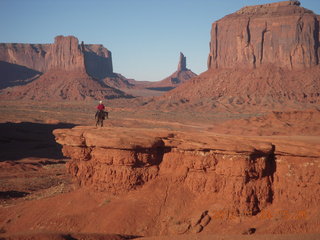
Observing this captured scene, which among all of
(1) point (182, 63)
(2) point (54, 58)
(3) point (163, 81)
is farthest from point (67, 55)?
(1) point (182, 63)

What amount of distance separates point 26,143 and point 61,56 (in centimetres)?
Result: 8707

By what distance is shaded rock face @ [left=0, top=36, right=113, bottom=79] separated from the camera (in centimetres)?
12006

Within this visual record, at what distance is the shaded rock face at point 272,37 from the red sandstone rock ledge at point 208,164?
71564 mm

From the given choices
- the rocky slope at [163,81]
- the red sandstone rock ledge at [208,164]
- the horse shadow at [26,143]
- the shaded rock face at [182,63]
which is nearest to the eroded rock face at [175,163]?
the red sandstone rock ledge at [208,164]

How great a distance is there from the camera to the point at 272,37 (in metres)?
81.6

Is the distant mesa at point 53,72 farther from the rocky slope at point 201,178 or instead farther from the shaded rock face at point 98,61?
the rocky slope at point 201,178

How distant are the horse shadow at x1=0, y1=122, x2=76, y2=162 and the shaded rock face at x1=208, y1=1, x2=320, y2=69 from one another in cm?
4903

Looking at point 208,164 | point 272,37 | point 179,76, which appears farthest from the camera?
point 179,76

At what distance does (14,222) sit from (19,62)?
511 ft

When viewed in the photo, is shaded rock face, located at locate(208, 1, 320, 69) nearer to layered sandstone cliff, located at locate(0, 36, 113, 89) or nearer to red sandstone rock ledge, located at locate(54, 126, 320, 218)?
layered sandstone cliff, located at locate(0, 36, 113, 89)

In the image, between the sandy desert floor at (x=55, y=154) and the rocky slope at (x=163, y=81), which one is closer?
the sandy desert floor at (x=55, y=154)

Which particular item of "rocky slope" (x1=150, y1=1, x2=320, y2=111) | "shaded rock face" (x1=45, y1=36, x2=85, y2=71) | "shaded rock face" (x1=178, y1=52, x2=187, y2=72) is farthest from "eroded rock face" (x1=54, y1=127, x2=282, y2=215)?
"shaded rock face" (x1=178, y1=52, x2=187, y2=72)

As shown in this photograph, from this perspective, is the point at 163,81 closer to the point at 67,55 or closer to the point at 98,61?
the point at 98,61

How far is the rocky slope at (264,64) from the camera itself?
250ft
